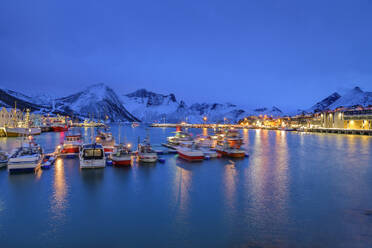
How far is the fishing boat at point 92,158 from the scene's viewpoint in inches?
926

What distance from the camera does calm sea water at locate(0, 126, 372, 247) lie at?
418 inches

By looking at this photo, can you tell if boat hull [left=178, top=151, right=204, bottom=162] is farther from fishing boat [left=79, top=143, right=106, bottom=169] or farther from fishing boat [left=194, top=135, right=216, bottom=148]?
fishing boat [left=79, top=143, right=106, bottom=169]

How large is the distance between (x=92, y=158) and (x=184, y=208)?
43.0 feet

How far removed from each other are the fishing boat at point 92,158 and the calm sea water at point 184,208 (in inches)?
27.7

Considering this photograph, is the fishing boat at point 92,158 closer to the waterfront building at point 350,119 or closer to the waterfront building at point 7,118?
the waterfront building at point 7,118

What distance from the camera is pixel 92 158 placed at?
79.5ft

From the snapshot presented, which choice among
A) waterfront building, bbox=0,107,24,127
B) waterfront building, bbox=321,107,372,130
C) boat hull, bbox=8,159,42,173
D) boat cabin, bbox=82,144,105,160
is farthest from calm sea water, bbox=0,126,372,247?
waterfront building, bbox=321,107,372,130

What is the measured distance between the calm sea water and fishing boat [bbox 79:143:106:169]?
703 millimetres

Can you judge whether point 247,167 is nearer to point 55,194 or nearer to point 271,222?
point 271,222

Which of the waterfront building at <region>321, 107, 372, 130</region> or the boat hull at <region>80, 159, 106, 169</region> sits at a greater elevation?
the waterfront building at <region>321, 107, 372, 130</region>

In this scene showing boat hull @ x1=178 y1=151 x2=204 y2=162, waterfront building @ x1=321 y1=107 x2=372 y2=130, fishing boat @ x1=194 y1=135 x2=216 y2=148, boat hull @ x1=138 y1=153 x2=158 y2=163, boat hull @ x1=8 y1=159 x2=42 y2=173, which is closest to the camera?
boat hull @ x1=8 y1=159 x2=42 y2=173

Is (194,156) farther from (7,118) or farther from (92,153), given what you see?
(7,118)

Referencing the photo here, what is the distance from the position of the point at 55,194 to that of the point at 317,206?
1510 cm

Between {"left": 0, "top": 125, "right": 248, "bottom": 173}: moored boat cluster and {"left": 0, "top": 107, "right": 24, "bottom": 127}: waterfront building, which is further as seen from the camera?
{"left": 0, "top": 107, "right": 24, "bottom": 127}: waterfront building
